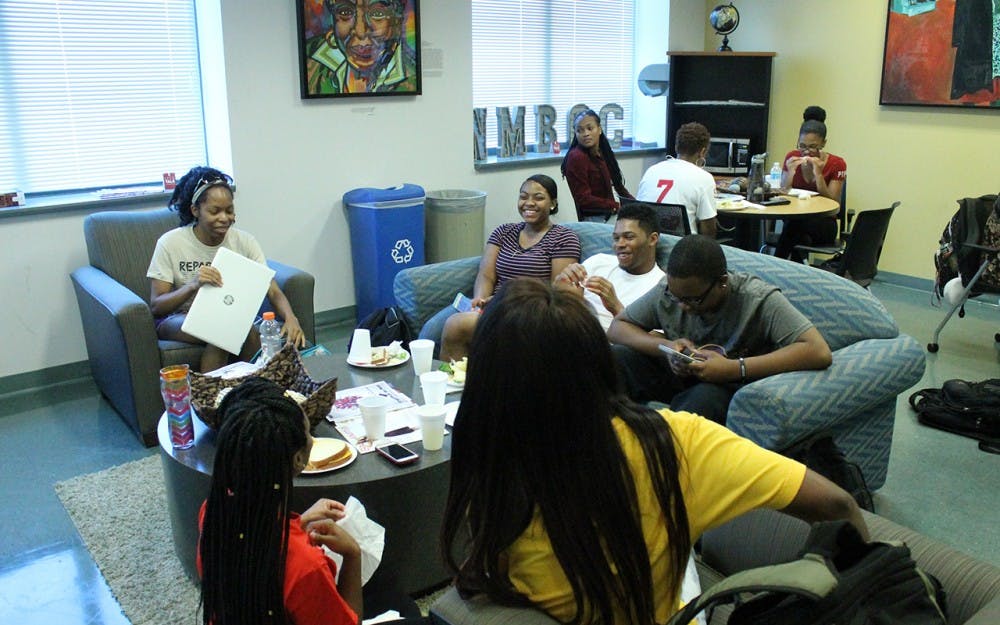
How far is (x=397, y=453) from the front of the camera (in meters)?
2.30

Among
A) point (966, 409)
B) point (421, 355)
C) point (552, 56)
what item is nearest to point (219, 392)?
point (421, 355)

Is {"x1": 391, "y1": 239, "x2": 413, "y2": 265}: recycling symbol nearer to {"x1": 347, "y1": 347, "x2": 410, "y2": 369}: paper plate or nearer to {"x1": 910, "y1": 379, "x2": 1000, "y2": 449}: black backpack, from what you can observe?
{"x1": 347, "y1": 347, "x2": 410, "y2": 369}: paper plate

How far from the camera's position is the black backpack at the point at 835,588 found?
104cm

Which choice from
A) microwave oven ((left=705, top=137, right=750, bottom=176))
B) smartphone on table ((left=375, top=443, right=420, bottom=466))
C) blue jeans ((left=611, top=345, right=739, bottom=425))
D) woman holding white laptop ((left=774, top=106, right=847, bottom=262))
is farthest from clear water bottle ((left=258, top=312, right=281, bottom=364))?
microwave oven ((left=705, top=137, right=750, bottom=176))

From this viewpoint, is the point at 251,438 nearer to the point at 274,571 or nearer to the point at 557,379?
the point at 274,571

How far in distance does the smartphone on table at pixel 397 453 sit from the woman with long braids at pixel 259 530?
77 cm

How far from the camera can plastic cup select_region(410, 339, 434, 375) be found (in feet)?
9.21

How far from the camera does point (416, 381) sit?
2.86 meters

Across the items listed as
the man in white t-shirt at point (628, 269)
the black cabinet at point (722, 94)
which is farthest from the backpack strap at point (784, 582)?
the black cabinet at point (722, 94)

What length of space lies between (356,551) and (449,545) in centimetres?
32

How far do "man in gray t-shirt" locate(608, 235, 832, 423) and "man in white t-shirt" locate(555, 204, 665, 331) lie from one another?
43cm

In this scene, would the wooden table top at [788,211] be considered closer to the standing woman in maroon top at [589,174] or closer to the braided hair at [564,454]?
the standing woman in maroon top at [589,174]

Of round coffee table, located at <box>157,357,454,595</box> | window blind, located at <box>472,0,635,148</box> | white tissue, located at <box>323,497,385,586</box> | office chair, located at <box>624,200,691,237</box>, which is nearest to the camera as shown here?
white tissue, located at <box>323,497,385,586</box>

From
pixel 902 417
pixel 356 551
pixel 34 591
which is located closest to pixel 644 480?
pixel 356 551
